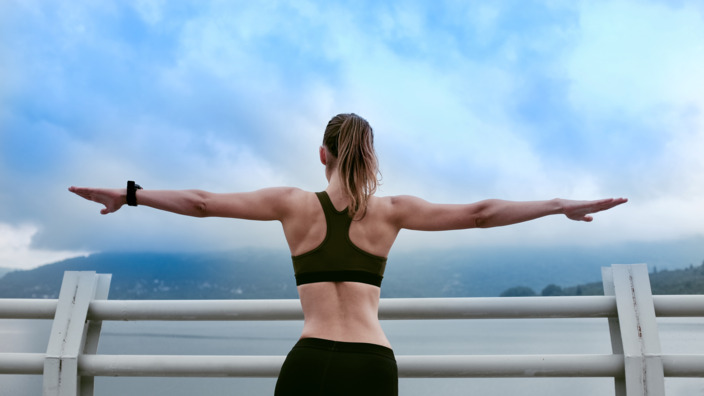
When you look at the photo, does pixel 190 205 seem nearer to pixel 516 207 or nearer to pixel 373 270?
pixel 373 270

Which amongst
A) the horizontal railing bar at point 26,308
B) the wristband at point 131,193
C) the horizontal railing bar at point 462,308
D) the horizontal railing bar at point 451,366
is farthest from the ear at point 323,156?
the horizontal railing bar at point 26,308

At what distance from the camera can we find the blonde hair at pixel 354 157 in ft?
8.05

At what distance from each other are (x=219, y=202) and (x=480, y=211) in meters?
1.15

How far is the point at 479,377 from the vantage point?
127 inches

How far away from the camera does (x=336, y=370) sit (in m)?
2.23

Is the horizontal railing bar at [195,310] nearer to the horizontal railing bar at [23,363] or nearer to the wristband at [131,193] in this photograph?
the horizontal railing bar at [23,363]

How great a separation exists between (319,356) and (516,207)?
109 centimetres

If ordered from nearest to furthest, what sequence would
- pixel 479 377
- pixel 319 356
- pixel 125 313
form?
pixel 319 356 < pixel 479 377 < pixel 125 313

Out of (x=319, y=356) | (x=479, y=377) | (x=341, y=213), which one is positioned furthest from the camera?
(x=479, y=377)

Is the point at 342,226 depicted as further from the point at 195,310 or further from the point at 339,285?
the point at 195,310

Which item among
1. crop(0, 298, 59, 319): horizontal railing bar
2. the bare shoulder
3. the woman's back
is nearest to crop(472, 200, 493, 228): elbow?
the bare shoulder

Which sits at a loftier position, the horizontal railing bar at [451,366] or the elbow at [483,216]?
the elbow at [483,216]

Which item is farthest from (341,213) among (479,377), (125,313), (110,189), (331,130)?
(125,313)

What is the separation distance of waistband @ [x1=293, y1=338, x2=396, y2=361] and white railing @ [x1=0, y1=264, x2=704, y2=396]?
92 centimetres
